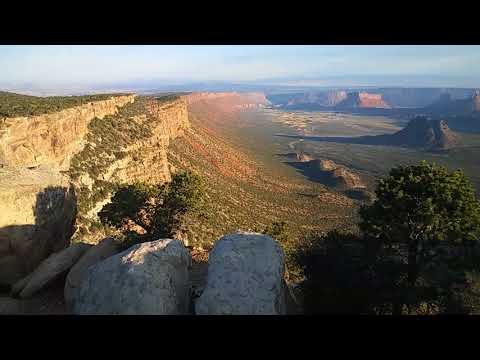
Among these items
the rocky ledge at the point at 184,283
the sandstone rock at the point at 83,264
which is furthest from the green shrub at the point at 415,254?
the sandstone rock at the point at 83,264

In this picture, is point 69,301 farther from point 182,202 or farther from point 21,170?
point 182,202

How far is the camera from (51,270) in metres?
15.4

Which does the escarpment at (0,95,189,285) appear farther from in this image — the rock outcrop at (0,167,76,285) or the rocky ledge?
the rocky ledge

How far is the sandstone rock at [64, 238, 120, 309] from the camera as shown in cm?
1370

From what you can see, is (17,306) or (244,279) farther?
(17,306)

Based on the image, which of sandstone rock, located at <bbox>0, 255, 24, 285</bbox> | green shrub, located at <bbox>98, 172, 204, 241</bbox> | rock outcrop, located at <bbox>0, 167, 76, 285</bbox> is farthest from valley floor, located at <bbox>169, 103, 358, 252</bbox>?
sandstone rock, located at <bbox>0, 255, 24, 285</bbox>

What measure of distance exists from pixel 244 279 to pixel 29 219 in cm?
1172

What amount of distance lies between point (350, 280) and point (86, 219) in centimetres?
3063

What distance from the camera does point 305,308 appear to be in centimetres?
1295

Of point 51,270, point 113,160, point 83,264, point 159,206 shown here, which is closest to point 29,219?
point 51,270

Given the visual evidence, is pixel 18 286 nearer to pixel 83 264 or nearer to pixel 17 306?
pixel 17 306
